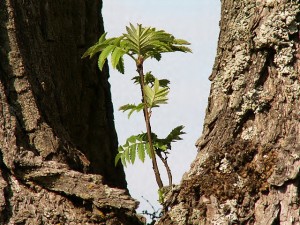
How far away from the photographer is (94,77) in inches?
190

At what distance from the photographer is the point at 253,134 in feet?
10.0

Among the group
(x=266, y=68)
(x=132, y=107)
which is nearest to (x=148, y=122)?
(x=132, y=107)

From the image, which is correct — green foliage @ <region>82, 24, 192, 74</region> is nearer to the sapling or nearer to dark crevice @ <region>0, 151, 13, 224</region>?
the sapling

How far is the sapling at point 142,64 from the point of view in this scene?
11.0 feet

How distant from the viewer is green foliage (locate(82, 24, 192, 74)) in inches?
132

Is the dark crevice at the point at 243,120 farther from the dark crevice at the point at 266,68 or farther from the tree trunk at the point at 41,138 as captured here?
the tree trunk at the point at 41,138

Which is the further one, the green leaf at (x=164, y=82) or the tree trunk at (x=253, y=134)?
the green leaf at (x=164, y=82)

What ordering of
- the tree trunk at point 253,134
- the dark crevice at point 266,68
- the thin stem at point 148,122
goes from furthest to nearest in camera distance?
1. the thin stem at point 148,122
2. the dark crevice at point 266,68
3. the tree trunk at point 253,134

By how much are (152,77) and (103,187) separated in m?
0.65

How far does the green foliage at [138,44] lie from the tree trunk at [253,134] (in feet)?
1.19

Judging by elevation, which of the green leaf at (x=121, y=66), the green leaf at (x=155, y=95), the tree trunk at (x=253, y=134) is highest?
the green leaf at (x=121, y=66)

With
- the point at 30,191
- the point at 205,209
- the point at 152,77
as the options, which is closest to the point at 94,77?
the point at 152,77

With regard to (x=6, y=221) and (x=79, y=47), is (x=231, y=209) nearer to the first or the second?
(x=6, y=221)

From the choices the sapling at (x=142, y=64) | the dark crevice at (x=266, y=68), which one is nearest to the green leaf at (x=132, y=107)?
the sapling at (x=142, y=64)
